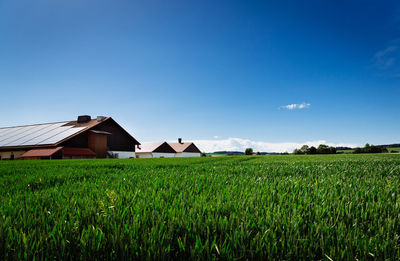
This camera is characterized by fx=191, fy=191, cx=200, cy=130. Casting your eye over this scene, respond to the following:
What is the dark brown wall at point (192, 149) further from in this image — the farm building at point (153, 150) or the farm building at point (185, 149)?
the farm building at point (153, 150)

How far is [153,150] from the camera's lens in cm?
4869

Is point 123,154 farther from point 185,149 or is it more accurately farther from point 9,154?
point 185,149

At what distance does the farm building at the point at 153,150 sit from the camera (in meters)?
48.9

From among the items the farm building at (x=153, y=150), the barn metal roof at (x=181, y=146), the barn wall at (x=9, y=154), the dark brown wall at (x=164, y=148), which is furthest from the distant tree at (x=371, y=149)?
the barn wall at (x=9, y=154)

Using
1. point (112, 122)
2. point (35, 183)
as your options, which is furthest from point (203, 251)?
point (112, 122)

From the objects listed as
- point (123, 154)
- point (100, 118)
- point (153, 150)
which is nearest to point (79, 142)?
point (100, 118)

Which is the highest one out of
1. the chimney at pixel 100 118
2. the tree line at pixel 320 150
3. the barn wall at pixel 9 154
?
the chimney at pixel 100 118

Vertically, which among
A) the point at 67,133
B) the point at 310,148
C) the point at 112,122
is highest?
the point at 112,122

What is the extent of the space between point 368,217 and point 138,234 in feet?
5.44

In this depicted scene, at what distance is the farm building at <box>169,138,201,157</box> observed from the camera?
59713 mm

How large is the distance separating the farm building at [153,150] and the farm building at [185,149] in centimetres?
659

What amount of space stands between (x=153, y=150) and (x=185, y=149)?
46.4 feet

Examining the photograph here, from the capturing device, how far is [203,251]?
95 centimetres

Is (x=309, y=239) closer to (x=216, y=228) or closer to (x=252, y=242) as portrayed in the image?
(x=252, y=242)
